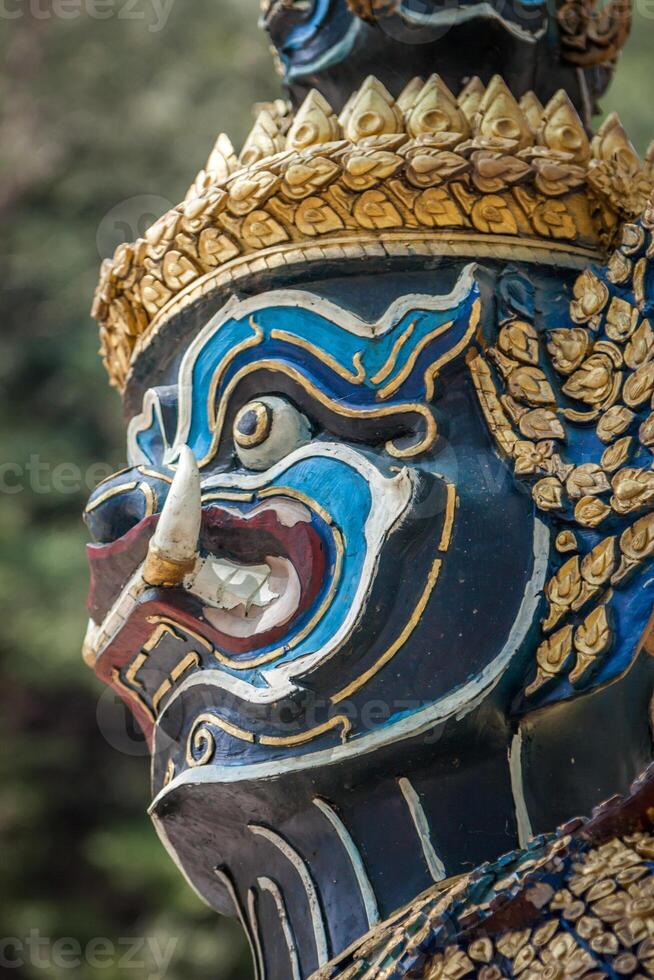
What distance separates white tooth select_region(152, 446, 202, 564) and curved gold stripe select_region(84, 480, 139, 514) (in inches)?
5.5

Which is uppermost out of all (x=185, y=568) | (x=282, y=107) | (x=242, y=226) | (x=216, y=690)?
(x=282, y=107)

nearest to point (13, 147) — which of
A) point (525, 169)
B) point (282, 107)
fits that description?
point (282, 107)

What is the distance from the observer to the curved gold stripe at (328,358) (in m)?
2.94

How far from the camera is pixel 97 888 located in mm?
6215

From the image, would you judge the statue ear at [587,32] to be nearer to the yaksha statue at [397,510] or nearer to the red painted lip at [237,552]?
the yaksha statue at [397,510]

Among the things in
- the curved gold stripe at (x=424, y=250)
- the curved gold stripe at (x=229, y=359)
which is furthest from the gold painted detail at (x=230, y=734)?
the curved gold stripe at (x=424, y=250)

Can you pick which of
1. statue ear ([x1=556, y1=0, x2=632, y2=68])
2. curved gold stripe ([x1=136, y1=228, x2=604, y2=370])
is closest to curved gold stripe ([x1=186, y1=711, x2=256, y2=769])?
curved gold stripe ([x1=136, y1=228, x2=604, y2=370])

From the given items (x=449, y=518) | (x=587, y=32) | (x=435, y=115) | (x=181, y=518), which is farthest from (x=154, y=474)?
(x=587, y=32)

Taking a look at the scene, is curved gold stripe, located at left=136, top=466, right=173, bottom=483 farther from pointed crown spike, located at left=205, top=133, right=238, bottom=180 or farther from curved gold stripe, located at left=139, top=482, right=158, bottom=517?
pointed crown spike, located at left=205, top=133, right=238, bottom=180

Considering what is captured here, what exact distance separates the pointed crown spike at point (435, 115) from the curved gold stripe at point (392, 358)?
33cm

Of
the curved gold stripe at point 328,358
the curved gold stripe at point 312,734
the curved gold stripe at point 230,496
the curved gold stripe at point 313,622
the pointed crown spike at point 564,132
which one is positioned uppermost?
the pointed crown spike at point 564,132

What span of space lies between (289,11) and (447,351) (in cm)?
78

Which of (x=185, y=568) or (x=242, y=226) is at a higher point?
(x=242, y=226)

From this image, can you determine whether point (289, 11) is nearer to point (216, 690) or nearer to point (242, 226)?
point (242, 226)
